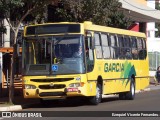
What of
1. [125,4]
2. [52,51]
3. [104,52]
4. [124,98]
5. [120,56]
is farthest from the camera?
[125,4]

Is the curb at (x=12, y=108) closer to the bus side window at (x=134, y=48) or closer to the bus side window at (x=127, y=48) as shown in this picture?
the bus side window at (x=127, y=48)

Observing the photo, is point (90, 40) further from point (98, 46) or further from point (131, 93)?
point (131, 93)

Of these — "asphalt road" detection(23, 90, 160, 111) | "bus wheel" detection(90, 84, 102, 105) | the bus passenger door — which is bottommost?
"asphalt road" detection(23, 90, 160, 111)

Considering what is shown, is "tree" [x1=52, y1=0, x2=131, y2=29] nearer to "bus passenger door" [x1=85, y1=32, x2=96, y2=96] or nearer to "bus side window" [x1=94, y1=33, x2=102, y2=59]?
"bus side window" [x1=94, y1=33, x2=102, y2=59]

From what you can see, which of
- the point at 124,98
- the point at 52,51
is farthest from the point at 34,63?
the point at 124,98

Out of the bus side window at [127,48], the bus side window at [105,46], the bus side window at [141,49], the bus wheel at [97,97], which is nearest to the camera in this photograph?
the bus wheel at [97,97]

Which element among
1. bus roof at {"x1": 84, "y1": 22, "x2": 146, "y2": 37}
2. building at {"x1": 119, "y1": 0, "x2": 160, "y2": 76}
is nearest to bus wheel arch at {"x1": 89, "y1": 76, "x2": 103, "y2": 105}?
bus roof at {"x1": 84, "y1": 22, "x2": 146, "y2": 37}

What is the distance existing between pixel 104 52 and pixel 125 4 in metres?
19.0

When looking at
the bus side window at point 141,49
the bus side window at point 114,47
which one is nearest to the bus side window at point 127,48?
the bus side window at point 114,47

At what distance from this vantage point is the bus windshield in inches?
813

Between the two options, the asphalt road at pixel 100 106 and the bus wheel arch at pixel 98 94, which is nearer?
the asphalt road at pixel 100 106

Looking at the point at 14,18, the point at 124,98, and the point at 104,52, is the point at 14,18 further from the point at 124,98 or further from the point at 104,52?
the point at 124,98

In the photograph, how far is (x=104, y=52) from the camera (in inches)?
906

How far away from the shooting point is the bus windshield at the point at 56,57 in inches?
813
